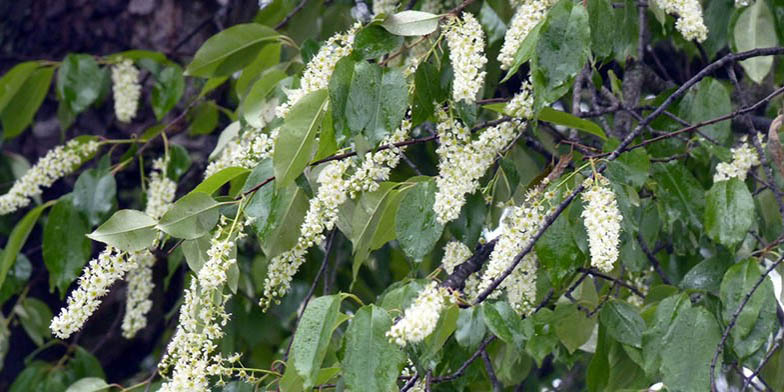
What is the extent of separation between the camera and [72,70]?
212cm

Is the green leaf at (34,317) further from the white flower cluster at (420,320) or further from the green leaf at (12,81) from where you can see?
the white flower cluster at (420,320)

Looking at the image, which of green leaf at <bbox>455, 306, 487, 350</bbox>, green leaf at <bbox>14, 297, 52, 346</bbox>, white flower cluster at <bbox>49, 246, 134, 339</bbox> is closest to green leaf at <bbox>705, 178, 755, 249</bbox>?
green leaf at <bbox>455, 306, 487, 350</bbox>

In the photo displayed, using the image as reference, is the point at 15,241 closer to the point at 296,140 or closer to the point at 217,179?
the point at 217,179

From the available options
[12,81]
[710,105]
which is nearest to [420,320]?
[710,105]

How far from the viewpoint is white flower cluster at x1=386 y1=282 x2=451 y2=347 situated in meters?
0.99

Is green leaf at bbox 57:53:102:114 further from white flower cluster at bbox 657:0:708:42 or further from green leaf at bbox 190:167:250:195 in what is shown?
white flower cluster at bbox 657:0:708:42

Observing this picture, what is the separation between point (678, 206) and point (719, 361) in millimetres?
298

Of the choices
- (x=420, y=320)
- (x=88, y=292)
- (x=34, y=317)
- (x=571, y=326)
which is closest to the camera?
(x=420, y=320)

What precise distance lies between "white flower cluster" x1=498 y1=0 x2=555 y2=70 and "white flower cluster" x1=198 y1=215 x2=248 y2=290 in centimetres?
39

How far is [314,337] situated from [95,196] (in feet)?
3.10

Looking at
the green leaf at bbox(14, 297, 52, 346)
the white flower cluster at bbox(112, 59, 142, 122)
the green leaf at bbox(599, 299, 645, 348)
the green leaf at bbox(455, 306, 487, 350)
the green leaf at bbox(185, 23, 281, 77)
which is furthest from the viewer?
the green leaf at bbox(14, 297, 52, 346)

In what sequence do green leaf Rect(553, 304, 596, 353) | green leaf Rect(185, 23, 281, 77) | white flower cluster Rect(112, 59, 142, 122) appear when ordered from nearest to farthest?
green leaf Rect(553, 304, 596, 353)
green leaf Rect(185, 23, 281, 77)
white flower cluster Rect(112, 59, 142, 122)

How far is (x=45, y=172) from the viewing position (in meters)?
1.93

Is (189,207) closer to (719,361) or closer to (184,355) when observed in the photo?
(184,355)
